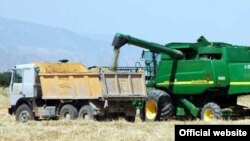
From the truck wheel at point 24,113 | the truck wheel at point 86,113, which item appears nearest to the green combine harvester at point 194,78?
the truck wheel at point 86,113

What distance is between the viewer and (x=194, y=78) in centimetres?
2272

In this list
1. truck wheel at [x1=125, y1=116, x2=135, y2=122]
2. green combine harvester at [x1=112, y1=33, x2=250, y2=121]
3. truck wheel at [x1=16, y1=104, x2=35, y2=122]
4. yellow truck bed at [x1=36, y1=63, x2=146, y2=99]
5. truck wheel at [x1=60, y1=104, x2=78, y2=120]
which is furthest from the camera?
truck wheel at [x1=16, y1=104, x2=35, y2=122]

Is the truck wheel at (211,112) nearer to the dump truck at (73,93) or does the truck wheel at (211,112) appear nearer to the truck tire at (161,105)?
the truck tire at (161,105)

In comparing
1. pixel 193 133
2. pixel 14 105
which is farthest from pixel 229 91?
pixel 193 133

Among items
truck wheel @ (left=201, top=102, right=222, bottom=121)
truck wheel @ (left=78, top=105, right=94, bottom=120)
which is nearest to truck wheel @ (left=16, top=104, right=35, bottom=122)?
truck wheel @ (left=78, top=105, right=94, bottom=120)

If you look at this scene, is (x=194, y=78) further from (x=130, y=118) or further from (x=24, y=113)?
(x=24, y=113)

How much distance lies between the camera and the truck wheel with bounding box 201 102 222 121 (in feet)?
71.1

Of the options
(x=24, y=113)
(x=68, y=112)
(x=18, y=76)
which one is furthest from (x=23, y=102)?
(x=68, y=112)

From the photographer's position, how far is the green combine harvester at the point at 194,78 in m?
22.0

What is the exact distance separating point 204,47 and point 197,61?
778mm

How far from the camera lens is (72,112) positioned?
22.4 m

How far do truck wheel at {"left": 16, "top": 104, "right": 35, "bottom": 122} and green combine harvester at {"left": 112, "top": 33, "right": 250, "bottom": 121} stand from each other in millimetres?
4090

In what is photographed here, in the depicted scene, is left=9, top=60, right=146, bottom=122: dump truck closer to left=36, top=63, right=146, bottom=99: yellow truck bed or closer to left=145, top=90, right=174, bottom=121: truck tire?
left=36, top=63, right=146, bottom=99: yellow truck bed

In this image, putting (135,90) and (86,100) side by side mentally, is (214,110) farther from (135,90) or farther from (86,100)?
(86,100)
